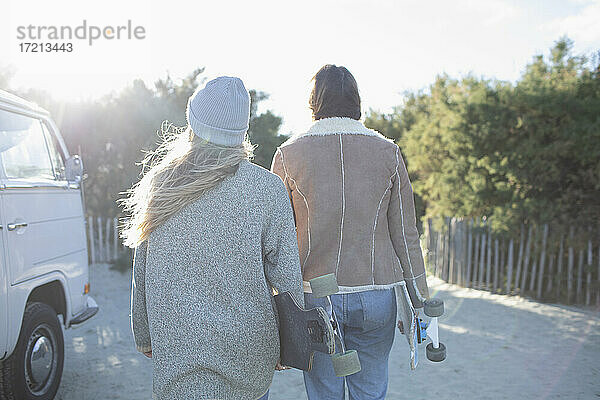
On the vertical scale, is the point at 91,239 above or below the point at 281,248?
below

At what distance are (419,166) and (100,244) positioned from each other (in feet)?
22.7

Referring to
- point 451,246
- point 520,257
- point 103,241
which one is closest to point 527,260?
point 520,257

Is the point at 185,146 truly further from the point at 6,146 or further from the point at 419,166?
the point at 419,166

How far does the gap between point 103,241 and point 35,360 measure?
26.5 feet

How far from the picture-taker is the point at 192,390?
177 cm

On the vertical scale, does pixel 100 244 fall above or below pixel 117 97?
below

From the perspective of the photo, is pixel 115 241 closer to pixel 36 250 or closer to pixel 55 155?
pixel 55 155

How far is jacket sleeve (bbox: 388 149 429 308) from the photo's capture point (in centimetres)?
253

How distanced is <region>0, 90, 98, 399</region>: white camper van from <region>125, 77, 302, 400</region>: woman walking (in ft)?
6.93

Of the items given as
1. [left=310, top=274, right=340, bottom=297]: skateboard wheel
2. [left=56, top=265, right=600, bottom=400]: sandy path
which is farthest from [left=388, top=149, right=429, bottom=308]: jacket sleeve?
[left=56, top=265, right=600, bottom=400]: sandy path

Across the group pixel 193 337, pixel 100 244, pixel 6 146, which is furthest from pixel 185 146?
pixel 100 244

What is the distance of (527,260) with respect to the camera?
820 cm

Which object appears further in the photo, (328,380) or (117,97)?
(117,97)

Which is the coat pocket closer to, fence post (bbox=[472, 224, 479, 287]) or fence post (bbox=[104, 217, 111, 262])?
fence post (bbox=[472, 224, 479, 287])
